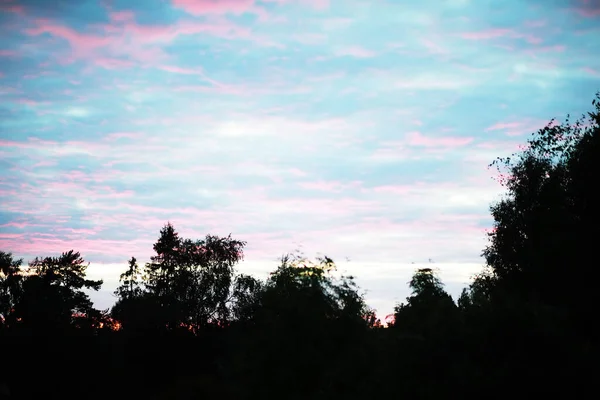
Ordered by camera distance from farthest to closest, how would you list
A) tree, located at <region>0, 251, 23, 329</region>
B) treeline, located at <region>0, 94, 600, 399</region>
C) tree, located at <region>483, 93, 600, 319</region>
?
1. tree, located at <region>0, 251, 23, 329</region>
2. tree, located at <region>483, 93, 600, 319</region>
3. treeline, located at <region>0, 94, 600, 399</region>

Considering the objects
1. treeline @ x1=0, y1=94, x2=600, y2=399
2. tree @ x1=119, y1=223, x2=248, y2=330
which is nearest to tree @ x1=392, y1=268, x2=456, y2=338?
treeline @ x1=0, y1=94, x2=600, y2=399

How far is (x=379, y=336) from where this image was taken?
24797mm

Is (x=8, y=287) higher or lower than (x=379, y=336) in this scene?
higher

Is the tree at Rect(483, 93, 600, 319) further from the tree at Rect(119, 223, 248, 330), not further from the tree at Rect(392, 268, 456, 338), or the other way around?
the tree at Rect(119, 223, 248, 330)

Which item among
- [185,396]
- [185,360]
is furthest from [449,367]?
[185,360]

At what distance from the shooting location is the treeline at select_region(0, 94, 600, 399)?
869 inches

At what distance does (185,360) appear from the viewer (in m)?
47.3

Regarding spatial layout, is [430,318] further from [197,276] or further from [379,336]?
[197,276]

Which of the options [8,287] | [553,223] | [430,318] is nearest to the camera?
[430,318]

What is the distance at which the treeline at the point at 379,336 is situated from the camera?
2206 centimetres

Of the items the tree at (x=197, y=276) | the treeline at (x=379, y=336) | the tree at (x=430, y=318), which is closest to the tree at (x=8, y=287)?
the treeline at (x=379, y=336)

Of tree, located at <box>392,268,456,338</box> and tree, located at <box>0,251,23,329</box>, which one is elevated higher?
tree, located at <box>0,251,23,329</box>

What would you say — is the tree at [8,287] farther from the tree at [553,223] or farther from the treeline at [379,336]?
the tree at [553,223]

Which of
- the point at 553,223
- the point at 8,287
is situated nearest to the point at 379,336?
the point at 553,223
